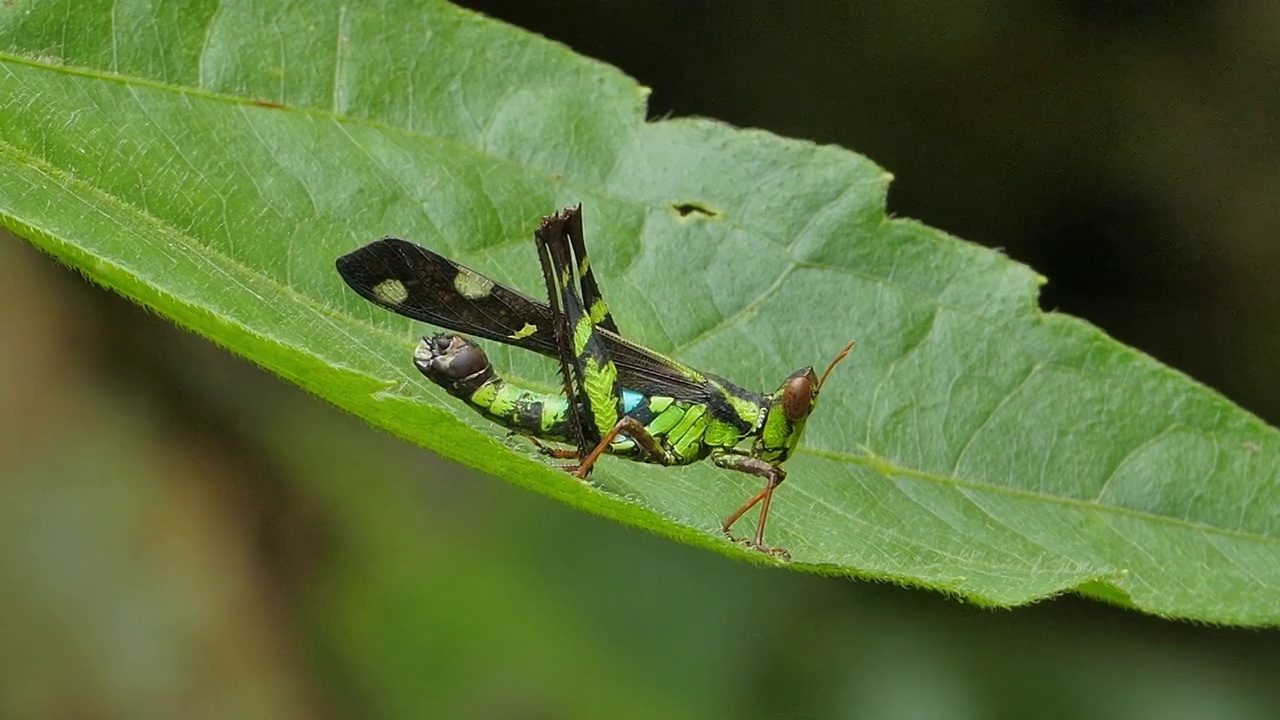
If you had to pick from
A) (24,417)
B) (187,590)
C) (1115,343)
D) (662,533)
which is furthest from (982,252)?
(24,417)

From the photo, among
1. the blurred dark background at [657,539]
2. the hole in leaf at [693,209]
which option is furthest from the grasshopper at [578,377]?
the blurred dark background at [657,539]

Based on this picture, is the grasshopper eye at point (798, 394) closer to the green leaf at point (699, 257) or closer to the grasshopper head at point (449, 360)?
the green leaf at point (699, 257)

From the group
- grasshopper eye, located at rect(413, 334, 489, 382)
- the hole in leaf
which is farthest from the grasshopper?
the hole in leaf

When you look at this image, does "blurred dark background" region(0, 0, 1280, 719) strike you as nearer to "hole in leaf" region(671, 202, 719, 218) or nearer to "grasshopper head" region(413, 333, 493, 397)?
"hole in leaf" region(671, 202, 719, 218)

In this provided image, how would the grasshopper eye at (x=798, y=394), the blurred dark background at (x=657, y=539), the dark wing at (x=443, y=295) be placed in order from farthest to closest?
1. the blurred dark background at (x=657, y=539)
2. the grasshopper eye at (x=798, y=394)
3. the dark wing at (x=443, y=295)

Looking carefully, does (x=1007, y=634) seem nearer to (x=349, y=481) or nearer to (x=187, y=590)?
(x=349, y=481)
